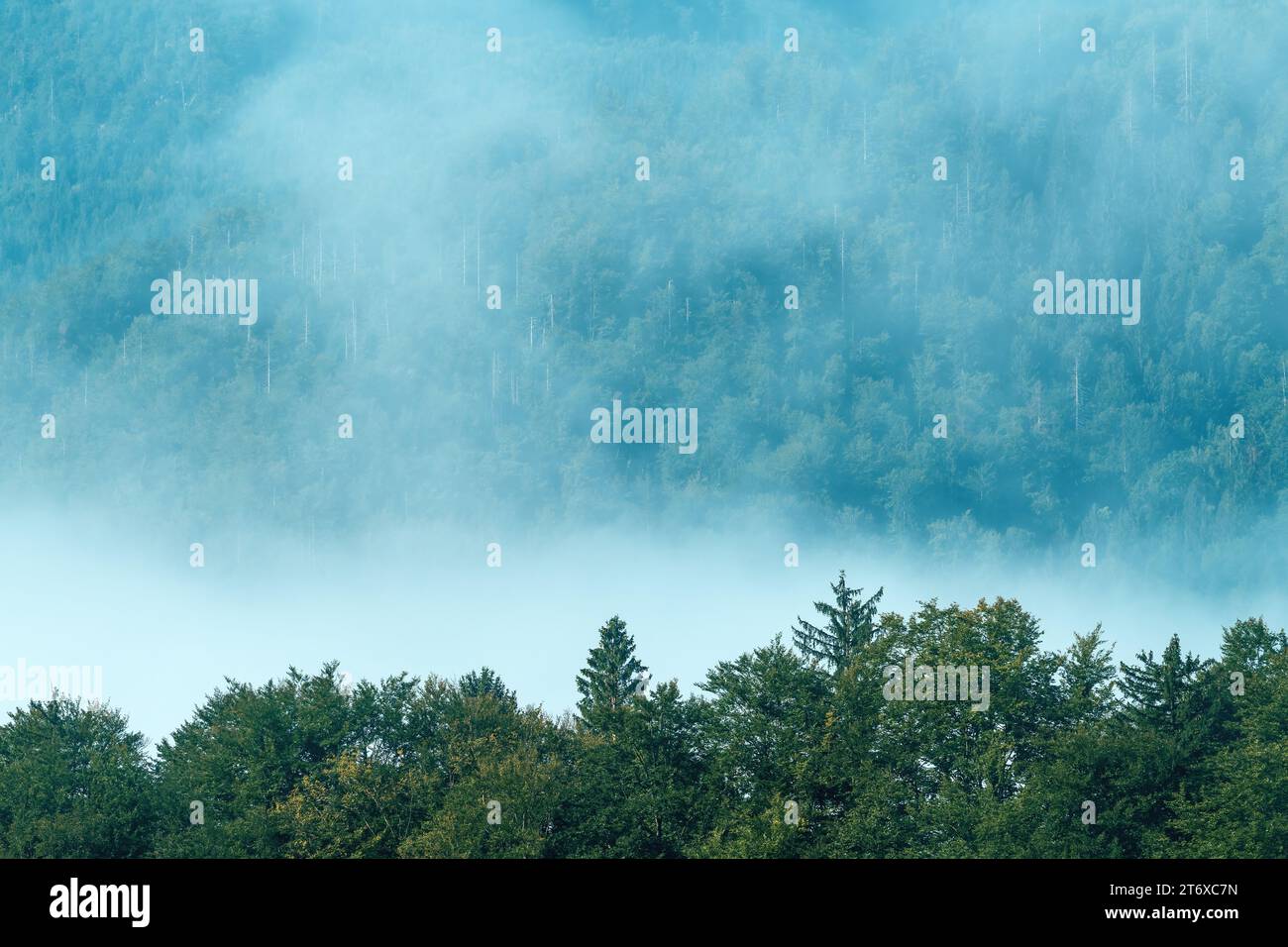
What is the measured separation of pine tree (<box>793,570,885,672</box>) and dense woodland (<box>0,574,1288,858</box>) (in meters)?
19.7

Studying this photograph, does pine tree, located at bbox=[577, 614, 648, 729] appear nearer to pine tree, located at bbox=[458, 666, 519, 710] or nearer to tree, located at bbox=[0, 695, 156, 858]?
pine tree, located at bbox=[458, 666, 519, 710]

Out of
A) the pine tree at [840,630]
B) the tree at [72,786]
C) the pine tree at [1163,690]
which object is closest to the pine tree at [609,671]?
the pine tree at [840,630]

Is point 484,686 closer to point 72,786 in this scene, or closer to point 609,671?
point 609,671

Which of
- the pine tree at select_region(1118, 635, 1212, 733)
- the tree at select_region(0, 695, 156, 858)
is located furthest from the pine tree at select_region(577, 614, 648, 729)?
the pine tree at select_region(1118, 635, 1212, 733)

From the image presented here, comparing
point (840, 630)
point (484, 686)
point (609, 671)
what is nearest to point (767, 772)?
point (840, 630)

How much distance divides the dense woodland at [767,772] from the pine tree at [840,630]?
64.8 ft

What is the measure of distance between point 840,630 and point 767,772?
33415 millimetres

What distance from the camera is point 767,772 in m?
84.0

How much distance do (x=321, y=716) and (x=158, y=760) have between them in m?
19.8

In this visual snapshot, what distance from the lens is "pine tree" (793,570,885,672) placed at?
375 ft

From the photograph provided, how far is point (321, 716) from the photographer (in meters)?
93.3

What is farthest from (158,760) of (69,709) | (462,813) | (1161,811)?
(1161,811)

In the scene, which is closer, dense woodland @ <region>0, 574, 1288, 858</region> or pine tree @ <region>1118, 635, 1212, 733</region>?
dense woodland @ <region>0, 574, 1288, 858</region>
